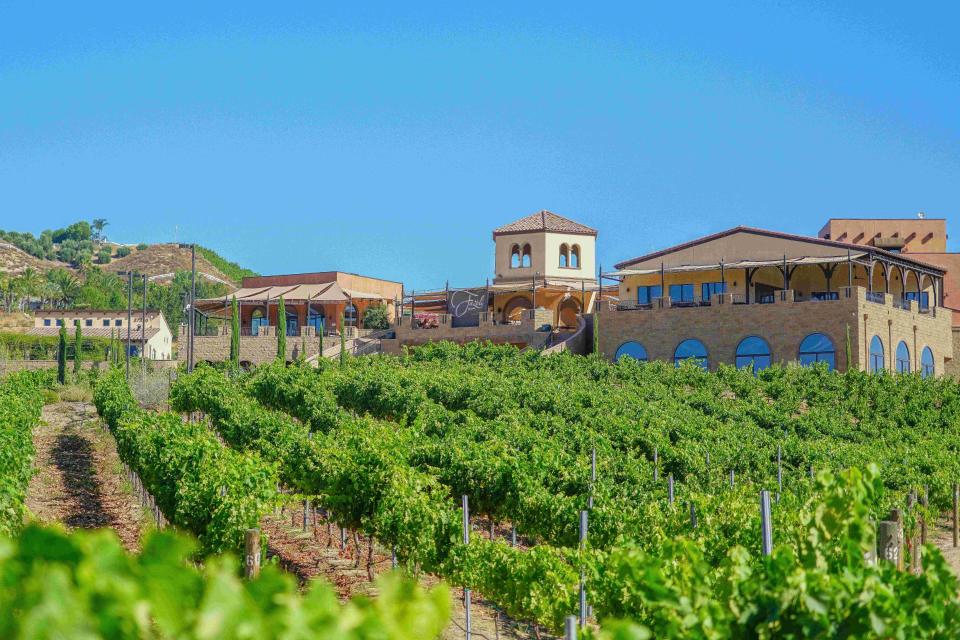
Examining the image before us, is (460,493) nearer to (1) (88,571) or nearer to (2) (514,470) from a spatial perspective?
(2) (514,470)

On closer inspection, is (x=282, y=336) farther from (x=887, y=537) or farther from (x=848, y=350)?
(x=887, y=537)

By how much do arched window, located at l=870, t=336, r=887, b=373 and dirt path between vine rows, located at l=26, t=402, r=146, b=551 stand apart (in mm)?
23596

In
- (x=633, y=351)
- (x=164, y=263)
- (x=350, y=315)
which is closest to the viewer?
(x=633, y=351)

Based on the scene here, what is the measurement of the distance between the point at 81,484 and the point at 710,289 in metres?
24.5

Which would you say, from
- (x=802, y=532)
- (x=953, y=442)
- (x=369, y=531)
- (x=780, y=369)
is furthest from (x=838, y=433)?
(x=802, y=532)

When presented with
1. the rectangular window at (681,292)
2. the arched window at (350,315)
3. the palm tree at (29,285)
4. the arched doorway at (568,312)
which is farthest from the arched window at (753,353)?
the palm tree at (29,285)

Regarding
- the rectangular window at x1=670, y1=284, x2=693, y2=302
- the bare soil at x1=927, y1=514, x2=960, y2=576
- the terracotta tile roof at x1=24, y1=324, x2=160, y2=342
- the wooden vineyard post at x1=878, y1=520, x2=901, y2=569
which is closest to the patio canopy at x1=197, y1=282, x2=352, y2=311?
the terracotta tile roof at x1=24, y1=324, x2=160, y2=342

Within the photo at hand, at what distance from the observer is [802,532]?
5730 millimetres

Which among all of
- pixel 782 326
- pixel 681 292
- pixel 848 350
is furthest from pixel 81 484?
pixel 681 292

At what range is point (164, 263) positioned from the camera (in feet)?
412

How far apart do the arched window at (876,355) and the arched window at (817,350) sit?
4.55ft

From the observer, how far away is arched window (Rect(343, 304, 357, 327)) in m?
51.2

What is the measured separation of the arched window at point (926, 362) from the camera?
3866 cm

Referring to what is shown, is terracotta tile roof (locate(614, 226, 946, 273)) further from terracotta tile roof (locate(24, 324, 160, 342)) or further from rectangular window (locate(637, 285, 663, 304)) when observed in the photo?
terracotta tile roof (locate(24, 324, 160, 342))
